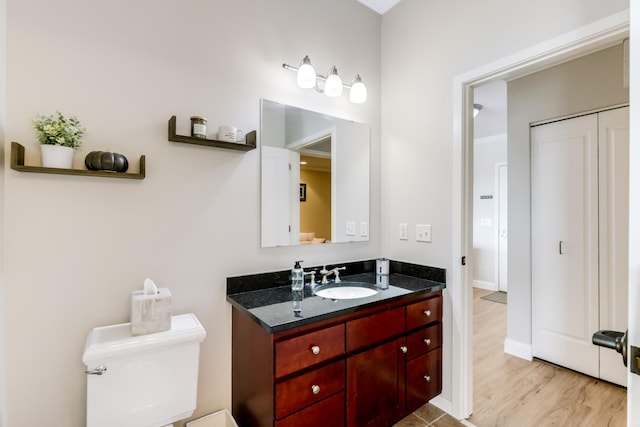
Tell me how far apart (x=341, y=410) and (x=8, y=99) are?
6.32 feet

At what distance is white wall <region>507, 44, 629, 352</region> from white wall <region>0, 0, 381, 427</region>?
78.6 inches

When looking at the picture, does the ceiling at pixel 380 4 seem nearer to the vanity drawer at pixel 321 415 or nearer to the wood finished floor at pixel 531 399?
the vanity drawer at pixel 321 415

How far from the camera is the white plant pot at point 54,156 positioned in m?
1.22

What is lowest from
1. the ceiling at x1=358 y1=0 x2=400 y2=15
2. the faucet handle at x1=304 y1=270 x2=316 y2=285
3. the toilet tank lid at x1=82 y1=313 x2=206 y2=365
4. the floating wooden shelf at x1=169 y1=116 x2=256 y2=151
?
the toilet tank lid at x1=82 y1=313 x2=206 y2=365

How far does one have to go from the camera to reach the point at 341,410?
1.48 meters

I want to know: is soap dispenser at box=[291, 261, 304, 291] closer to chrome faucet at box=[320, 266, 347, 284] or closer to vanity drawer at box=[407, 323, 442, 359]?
chrome faucet at box=[320, 266, 347, 284]

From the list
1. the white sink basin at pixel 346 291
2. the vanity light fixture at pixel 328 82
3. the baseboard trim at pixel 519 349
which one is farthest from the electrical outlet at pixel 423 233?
the baseboard trim at pixel 519 349

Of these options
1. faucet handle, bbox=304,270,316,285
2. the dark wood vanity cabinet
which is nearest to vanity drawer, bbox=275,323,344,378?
the dark wood vanity cabinet

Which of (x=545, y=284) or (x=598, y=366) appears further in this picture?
(x=545, y=284)

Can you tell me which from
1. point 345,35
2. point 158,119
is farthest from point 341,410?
point 345,35

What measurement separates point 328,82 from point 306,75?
177mm

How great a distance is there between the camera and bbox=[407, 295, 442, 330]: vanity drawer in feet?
5.83

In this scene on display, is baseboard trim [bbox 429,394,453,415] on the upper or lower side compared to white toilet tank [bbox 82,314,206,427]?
lower

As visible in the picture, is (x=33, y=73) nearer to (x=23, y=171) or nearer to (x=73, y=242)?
(x=23, y=171)
